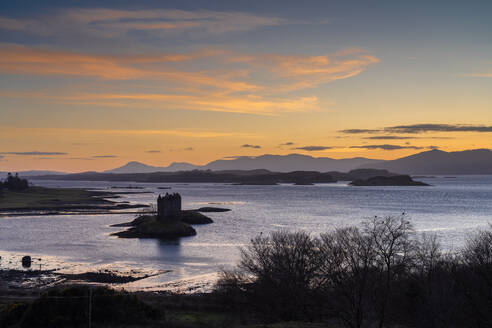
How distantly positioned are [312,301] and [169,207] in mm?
59543

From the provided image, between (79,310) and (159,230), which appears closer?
(79,310)

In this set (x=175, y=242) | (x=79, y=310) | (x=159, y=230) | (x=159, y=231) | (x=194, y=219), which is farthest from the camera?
(x=194, y=219)

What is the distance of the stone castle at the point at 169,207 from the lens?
8631 cm

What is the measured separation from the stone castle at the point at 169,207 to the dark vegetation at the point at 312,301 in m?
48.6

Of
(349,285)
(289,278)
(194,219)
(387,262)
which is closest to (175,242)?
(194,219)

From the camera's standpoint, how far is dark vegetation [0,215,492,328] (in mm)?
28031

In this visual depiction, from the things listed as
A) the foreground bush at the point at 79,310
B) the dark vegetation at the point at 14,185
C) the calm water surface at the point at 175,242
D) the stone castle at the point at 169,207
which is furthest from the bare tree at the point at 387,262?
the dark vegetation at the point at 14,185

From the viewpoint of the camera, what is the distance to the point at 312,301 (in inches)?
1276

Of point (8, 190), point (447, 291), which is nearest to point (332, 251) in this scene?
point (447, 291)

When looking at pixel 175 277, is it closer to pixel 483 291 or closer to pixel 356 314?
pixel 356 314

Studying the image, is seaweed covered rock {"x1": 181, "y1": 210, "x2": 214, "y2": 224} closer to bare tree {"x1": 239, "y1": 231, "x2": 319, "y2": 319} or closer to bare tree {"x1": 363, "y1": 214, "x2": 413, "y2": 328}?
bare tree {"x1": 363, "y1": 214, "x2": 413, "y2": 328}

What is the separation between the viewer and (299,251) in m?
35.2

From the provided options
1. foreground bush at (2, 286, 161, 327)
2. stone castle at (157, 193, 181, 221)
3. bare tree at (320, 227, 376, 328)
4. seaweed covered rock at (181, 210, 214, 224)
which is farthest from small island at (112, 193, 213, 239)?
foreground bush at (2, 286, 161, 327)

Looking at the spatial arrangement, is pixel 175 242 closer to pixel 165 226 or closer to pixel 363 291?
pixel 165 226
